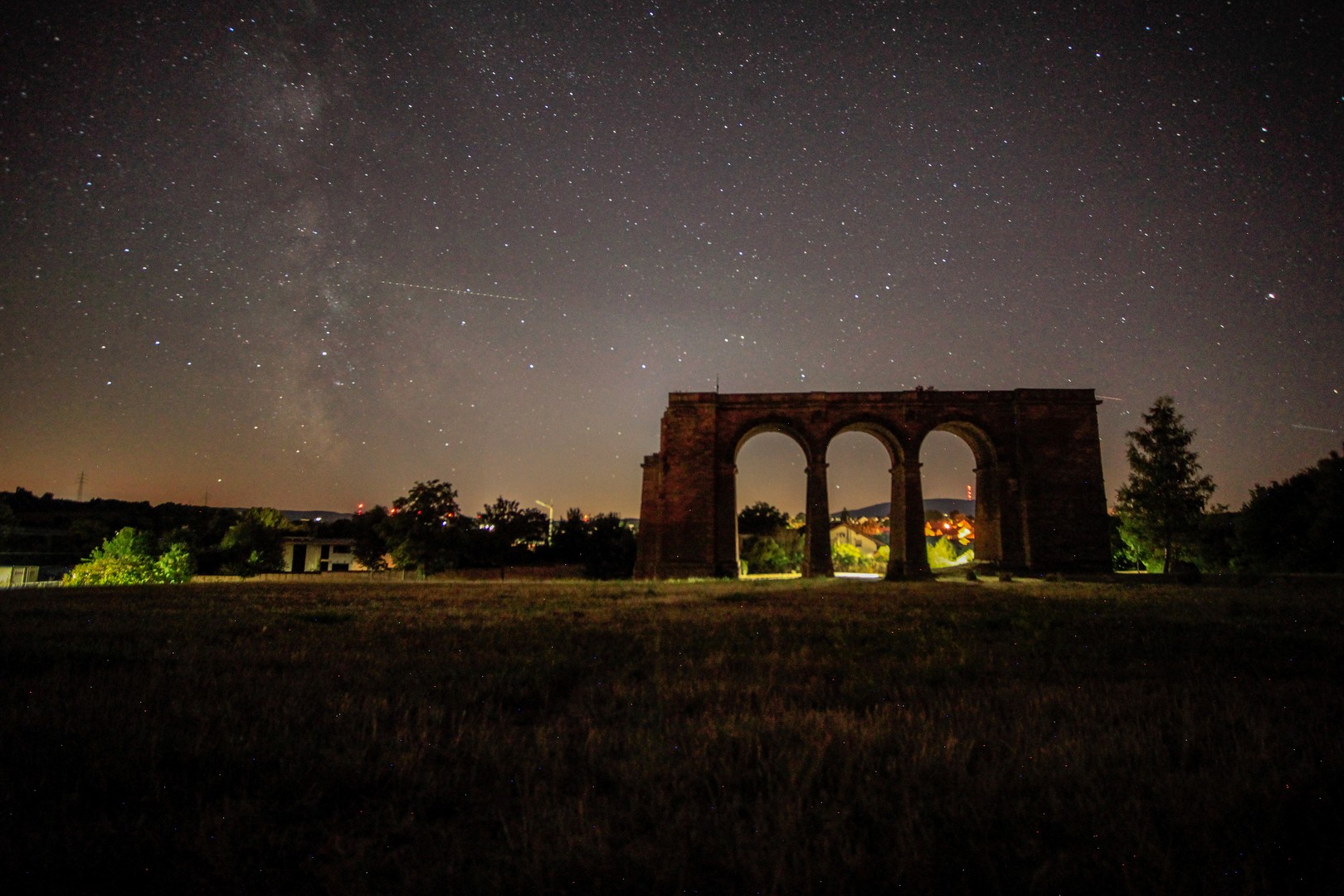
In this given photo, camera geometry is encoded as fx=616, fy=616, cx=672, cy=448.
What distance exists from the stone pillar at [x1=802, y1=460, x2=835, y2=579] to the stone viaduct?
7cm

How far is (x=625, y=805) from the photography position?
295 cm

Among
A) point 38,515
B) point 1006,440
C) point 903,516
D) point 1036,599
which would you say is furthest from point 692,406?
point 38,515

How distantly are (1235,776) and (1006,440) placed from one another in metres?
35.7

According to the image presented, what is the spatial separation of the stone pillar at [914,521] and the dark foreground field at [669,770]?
27246mm

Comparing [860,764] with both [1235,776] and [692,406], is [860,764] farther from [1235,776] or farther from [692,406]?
[692,406]

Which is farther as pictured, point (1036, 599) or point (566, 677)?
point (1036, 599)

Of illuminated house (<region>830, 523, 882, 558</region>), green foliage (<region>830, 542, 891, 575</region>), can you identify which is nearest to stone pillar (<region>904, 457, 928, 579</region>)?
green foliage (<region>830, 542, 891, 575</region>)

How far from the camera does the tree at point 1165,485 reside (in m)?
32.8

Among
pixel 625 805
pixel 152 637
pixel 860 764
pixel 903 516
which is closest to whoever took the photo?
pixel 625 805

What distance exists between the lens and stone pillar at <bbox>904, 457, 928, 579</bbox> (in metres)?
33.6

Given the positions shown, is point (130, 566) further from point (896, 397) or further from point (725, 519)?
point (896, 397)

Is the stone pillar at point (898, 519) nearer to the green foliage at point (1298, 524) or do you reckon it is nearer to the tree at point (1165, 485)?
the tree at point (1165, 485)

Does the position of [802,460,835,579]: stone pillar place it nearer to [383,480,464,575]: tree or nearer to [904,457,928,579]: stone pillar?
[904,457,928,579]: stone pillar

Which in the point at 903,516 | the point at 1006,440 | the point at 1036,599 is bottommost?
the point at 1036,599
